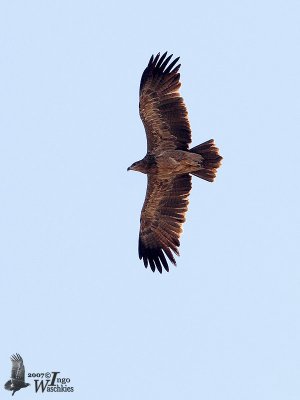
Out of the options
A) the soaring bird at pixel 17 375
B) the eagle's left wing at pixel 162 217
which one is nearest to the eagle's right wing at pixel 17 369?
the soaring bird at pixel 17 375

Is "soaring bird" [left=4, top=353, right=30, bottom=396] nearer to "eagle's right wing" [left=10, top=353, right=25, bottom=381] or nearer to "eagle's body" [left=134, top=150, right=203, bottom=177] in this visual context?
"eagle's right wing" [left=10, top=353, right=25, bottom=381]

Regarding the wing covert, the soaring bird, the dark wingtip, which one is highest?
the wing covert

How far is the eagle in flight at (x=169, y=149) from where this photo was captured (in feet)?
107

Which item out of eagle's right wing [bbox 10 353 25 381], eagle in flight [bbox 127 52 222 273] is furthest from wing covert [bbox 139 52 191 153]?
eagle's right wing [bbox 10 353 25 381]

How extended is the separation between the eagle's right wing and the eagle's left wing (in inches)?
132

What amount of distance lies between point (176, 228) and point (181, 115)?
2479mm

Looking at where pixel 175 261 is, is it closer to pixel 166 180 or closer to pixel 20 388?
pixel 166 180

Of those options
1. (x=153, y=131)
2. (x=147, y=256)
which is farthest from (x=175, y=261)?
(x=153, y=131)

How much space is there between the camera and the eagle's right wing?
1281 inches

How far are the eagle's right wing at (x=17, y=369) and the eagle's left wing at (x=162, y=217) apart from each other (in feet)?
11.0

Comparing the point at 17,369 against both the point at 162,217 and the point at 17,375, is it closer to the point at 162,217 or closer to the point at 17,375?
the point at 17,375

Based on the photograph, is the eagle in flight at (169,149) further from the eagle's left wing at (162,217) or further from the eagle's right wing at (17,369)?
the eagle's right wing at (17,369)

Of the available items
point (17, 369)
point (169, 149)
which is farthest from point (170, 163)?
point (17, 369)

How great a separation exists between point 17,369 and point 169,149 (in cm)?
541
